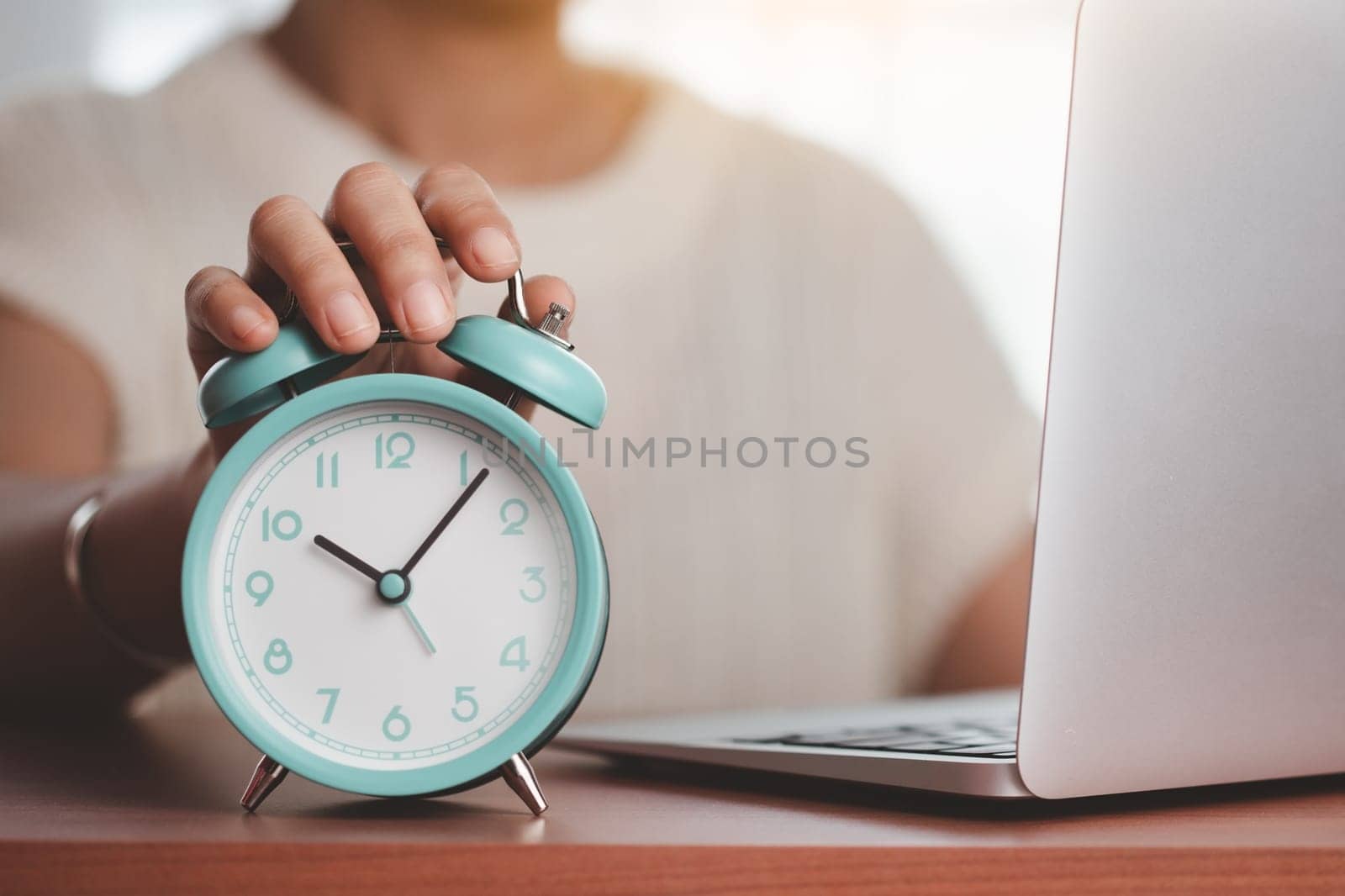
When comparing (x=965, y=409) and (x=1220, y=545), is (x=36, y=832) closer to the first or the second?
(x=1220, y=545)

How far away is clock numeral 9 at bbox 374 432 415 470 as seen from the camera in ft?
1.56

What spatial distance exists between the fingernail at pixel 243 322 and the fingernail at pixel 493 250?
109 millimetres

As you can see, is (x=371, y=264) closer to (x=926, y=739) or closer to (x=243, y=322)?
(x=243, y=322)

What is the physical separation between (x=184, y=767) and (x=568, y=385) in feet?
1.14

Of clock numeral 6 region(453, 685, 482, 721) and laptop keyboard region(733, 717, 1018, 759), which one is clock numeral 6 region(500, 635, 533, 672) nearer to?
clock numeral 6 region(453, 685, 482, 721)

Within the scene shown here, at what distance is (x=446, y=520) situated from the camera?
469mm

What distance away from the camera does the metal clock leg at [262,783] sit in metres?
0.44

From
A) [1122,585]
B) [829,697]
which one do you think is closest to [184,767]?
[1122,585]

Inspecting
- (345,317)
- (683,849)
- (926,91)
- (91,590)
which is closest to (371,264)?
(345,317)

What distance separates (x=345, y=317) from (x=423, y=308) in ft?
0.11

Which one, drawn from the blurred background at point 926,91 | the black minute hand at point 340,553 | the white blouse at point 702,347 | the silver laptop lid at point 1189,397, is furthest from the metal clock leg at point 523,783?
the blurred background at point 926,91

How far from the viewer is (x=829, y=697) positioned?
1.69 meters

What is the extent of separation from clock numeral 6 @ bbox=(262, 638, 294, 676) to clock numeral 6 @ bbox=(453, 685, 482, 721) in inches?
2.9

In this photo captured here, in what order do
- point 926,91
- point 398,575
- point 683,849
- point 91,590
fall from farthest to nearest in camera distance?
point 926,91
point 91,590
point 398,575
point 683,849
